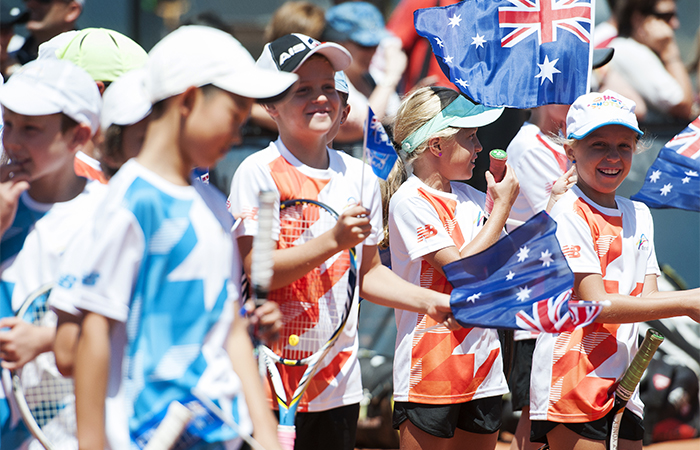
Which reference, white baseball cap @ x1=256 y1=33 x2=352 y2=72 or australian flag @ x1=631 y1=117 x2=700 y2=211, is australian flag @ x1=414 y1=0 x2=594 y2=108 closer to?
australian flag @ x1=631 y1=117 x2=700 y2=211

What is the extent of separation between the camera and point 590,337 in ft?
11.1

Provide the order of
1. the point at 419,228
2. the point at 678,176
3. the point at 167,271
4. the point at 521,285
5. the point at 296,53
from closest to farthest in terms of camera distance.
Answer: the point at 167,271, the point at 521,285, the point at 296,53, the point at 419,228, the point at 678,176

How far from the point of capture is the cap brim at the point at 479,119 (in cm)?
363

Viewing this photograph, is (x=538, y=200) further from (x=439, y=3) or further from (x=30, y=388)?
(x=439, y=3)

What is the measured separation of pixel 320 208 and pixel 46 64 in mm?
1094

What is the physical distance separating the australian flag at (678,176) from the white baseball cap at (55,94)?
9.45 feet

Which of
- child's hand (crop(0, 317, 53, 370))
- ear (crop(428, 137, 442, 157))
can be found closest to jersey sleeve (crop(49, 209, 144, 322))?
child's hand (crop(0, 317, 53, 370))

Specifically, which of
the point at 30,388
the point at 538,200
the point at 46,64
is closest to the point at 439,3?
the point at 538,200

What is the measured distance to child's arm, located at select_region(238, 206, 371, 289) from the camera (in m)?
2.69

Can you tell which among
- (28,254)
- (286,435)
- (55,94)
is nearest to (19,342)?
(28,254)

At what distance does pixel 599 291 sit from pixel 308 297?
1.23 m

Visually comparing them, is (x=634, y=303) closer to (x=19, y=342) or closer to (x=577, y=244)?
(x=577, y=244)

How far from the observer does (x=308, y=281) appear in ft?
9.92

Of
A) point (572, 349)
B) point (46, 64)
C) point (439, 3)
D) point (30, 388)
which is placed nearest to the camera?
point (30, 388)
